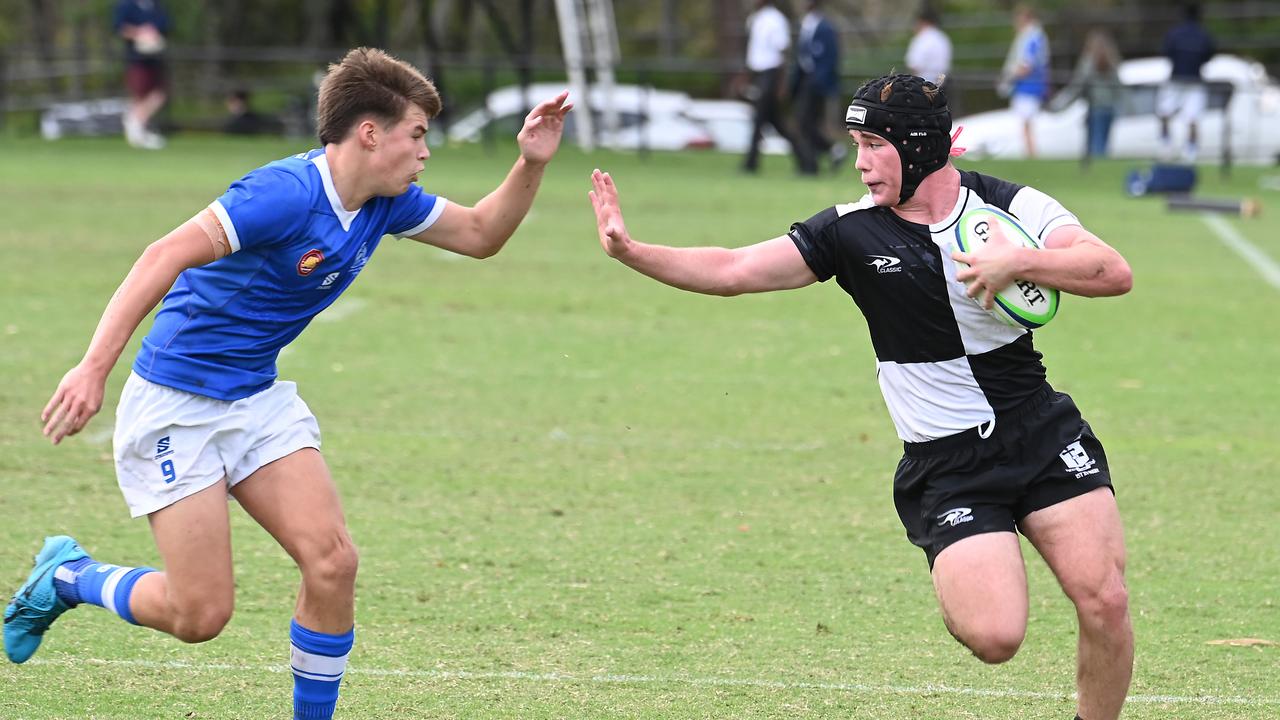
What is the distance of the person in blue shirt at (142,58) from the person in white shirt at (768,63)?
863 centimetres

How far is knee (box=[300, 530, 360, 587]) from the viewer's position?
4590 millimetres

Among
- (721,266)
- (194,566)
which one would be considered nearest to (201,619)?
(194,566)

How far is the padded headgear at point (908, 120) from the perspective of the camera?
15.4 ft

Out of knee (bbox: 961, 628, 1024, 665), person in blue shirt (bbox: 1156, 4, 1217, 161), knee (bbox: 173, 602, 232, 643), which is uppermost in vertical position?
knee (bbox: 173, 602, 232, 643)

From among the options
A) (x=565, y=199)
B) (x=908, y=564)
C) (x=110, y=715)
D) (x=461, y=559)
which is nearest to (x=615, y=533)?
(x=461, y=559)

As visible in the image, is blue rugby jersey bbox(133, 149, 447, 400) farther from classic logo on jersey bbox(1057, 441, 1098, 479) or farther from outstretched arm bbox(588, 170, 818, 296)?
classic logo on jersey bbox(1057, 441, 1098, 479)

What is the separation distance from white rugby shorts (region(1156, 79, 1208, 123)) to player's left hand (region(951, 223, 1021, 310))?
775 inches

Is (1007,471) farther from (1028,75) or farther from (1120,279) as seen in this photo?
(1028,75)

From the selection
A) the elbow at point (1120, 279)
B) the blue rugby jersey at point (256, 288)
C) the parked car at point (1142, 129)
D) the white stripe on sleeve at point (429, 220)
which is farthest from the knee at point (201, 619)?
the parked car at point (1142, 129)

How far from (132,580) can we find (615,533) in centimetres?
255

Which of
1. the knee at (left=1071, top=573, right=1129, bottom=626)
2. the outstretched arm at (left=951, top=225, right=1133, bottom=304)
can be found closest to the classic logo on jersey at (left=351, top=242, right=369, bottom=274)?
the outstretched arm at (left=951, top=225, right=1133, bottom=304)

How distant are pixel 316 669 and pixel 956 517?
1786mm

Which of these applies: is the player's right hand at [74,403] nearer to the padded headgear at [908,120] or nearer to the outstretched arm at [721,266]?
the outstretched arm at [721,266]

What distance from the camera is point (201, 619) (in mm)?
4555
